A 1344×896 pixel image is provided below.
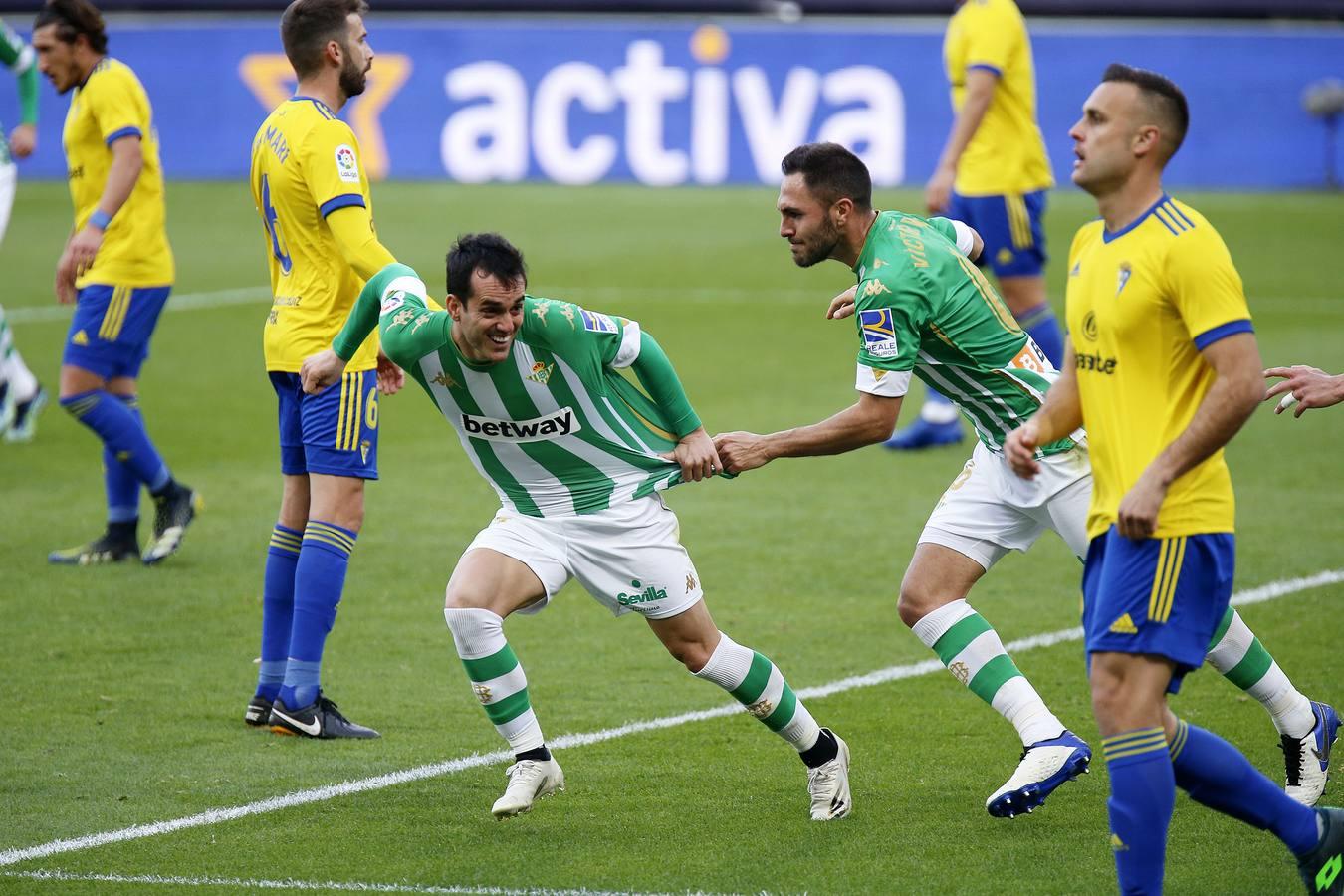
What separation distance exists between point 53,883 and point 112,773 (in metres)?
1.04

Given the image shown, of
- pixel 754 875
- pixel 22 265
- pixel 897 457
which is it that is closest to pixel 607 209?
pixel 22 265

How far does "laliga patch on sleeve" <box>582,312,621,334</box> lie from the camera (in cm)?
541

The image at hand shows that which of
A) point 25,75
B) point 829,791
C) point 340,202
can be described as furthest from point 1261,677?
point 25,75

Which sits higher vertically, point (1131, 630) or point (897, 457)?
point (1131, 630)

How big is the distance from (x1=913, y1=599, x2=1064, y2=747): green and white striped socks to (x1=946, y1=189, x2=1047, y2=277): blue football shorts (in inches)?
222

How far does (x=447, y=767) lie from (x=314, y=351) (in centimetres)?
160

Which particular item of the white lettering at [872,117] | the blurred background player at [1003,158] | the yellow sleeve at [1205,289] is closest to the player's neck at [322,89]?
the yellow sleeve at [1205,289]

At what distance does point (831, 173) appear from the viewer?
5441 mm

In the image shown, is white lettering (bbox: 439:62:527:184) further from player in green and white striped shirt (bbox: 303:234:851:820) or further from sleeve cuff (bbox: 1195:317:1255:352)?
sleeve cuff (bbox: 1195:317:1255:352)

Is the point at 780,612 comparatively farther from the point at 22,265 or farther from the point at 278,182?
the point at 22,265

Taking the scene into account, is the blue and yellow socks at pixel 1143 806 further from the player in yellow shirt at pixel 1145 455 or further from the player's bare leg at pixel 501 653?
the player's bare leg at pixel 501 653

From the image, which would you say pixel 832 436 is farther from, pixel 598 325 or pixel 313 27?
pixel 313 27

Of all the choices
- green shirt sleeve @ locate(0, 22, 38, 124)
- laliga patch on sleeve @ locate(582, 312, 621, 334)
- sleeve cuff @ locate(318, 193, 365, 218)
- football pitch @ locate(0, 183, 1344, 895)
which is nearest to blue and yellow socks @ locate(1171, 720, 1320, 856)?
football pitch @ locate(0, 183, 1344, 895)

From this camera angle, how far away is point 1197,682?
701 cm
